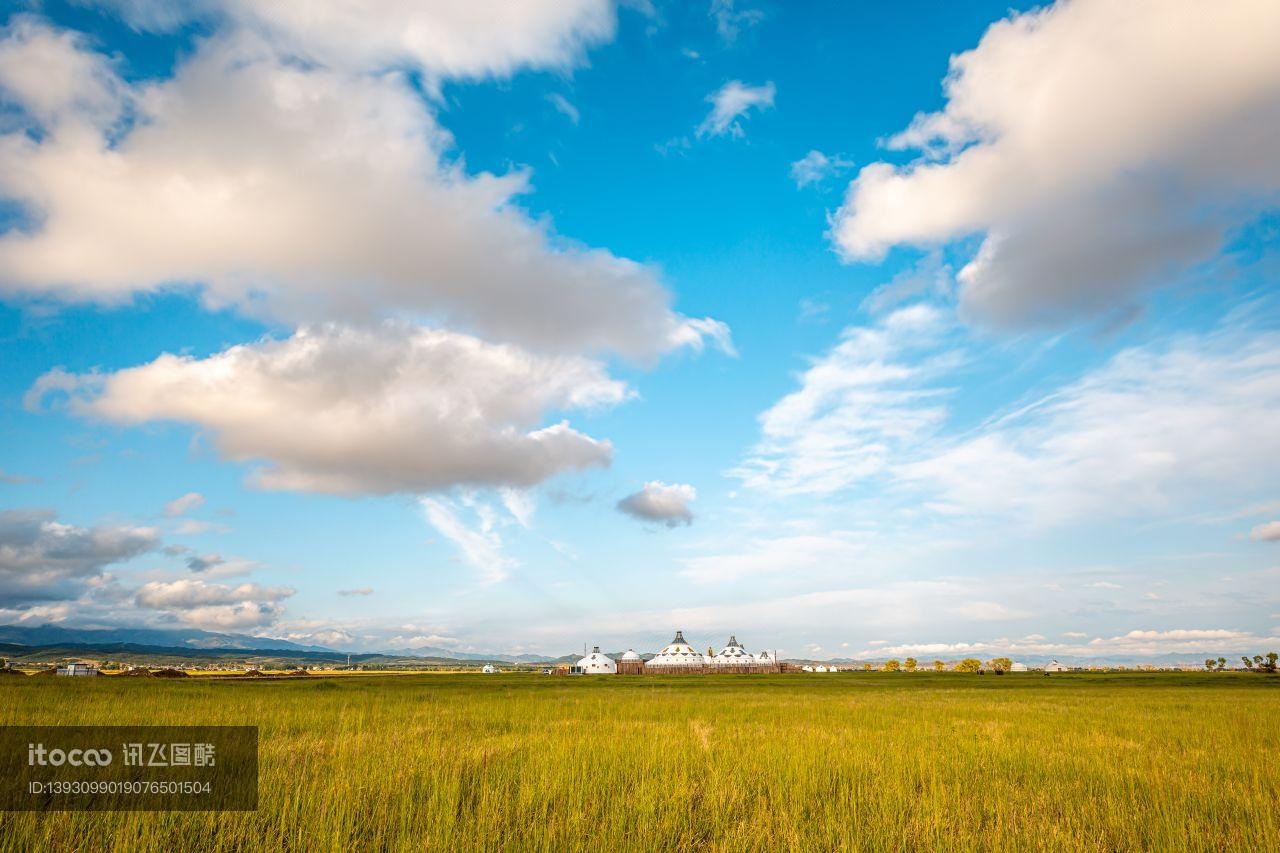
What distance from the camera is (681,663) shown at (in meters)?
146

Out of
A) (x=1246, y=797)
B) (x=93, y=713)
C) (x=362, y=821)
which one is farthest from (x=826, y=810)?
(x=93, y=713)

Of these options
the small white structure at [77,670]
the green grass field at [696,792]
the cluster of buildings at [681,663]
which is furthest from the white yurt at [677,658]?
the green grass field at [696,792]

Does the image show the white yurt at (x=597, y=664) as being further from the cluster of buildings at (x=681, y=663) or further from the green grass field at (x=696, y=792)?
the green grass field at (x=696, y=792)

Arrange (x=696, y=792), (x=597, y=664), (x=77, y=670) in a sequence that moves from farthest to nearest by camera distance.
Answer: (x=597, y=664), (x=77, y=670), (x=696, y=792)

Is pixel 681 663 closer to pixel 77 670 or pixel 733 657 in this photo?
pixel 733 657

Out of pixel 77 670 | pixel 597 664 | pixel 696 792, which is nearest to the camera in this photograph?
pixel 696 792

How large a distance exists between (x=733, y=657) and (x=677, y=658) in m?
12.9

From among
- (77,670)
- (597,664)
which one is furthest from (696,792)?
(597,664)

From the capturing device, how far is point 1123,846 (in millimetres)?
7395

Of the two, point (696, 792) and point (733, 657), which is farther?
point (733, 657)

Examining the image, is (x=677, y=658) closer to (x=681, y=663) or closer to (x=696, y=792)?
(x=681, y=663)

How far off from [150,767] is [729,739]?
413 inches

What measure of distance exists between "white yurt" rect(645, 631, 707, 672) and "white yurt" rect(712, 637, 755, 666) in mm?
3698

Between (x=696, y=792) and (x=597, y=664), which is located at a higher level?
(x=696, y=792)
